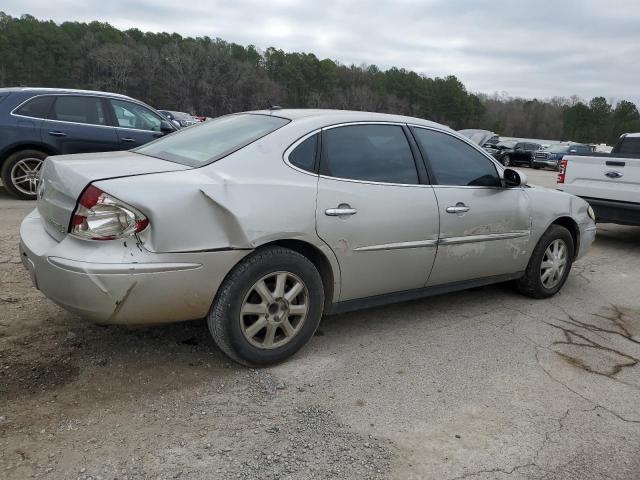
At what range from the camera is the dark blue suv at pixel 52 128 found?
7.79 m

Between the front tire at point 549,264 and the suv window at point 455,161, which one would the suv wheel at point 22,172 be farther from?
the front tire at point 549,264

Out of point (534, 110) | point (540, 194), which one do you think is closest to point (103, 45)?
point (534, 110)

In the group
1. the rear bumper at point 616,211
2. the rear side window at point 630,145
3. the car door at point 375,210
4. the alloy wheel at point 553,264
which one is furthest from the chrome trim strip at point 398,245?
the rear side window at point 630,145

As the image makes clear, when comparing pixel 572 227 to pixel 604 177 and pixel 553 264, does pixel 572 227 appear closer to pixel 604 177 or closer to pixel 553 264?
pixel 553 264

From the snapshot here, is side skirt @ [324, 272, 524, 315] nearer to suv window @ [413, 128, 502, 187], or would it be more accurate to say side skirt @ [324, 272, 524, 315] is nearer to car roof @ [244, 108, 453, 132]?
suv window @ [413, 128, 502, 187]

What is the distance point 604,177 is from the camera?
7.50 meters

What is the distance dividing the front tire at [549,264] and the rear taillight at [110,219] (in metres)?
3.46

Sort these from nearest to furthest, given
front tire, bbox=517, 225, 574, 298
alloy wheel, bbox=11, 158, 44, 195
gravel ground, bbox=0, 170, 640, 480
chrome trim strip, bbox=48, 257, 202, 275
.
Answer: gravel ground, bbox=0, 170, 640, 480, chrome trim strip, bbox=48, 257, 202, 275, front tire, bbox=517, 225, 574, 298, alloy wheel, bbox=11, 158, 44, 195

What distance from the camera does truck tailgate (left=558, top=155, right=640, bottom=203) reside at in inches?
281

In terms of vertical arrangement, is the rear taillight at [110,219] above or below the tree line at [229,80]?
below

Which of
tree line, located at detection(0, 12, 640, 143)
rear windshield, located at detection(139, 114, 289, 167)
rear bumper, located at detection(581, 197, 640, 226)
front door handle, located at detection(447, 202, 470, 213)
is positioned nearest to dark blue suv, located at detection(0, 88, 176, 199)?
rear windshield, located at detection(139, 114, 289, 167)

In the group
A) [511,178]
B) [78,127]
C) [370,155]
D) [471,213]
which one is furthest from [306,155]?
[78,127]

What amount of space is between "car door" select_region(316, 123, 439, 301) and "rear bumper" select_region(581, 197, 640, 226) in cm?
459

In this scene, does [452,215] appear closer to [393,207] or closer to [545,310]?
[393,207]
